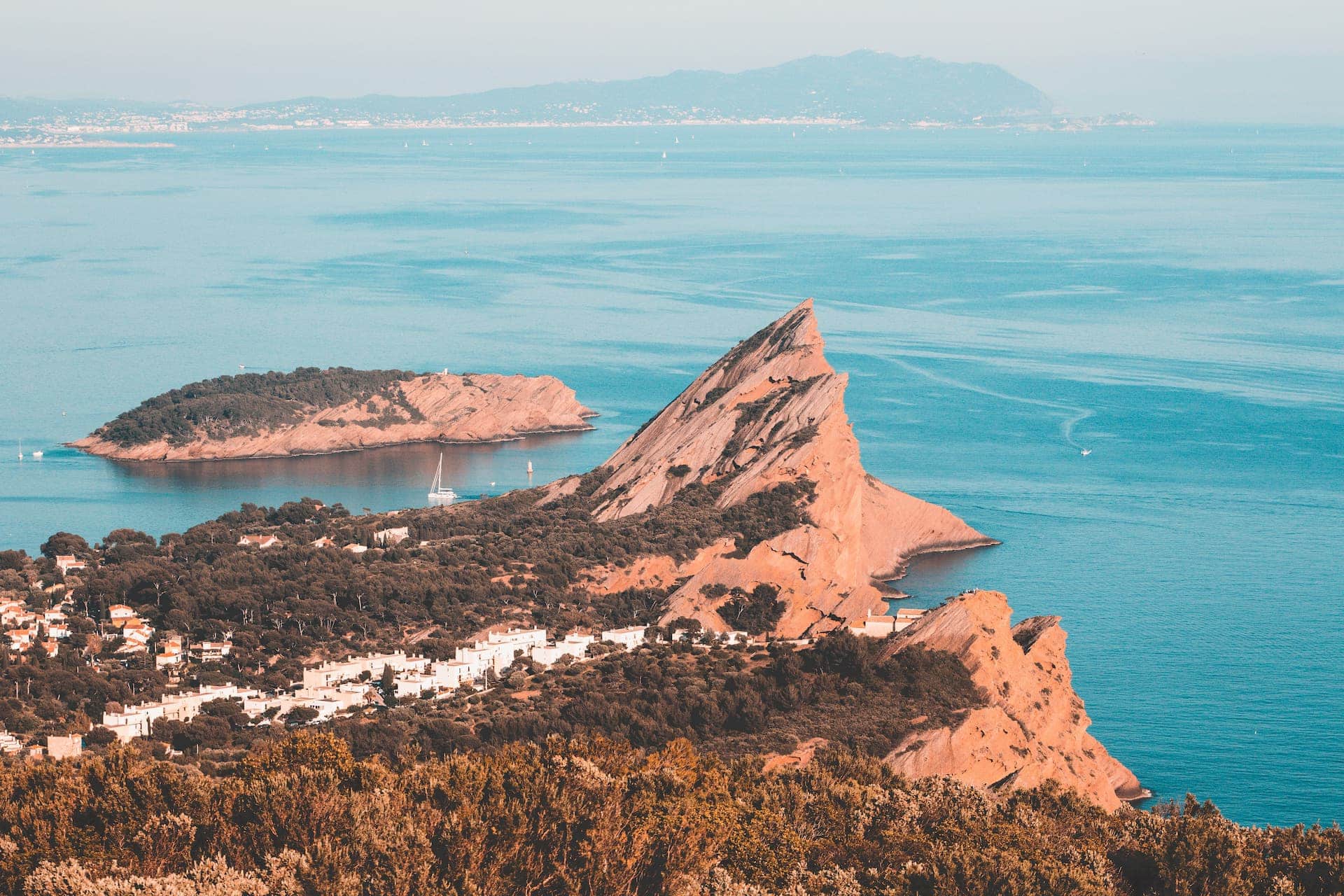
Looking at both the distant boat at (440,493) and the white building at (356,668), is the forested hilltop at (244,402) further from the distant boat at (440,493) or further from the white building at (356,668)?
the white building at (356,668)

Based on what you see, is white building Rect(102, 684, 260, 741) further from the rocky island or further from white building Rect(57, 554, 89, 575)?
white building Rect(57, 554, 89, 575)

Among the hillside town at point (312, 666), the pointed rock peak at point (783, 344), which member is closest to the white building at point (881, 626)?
the hillside town at point (312, 666)

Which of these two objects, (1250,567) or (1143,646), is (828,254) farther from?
(1143,646)

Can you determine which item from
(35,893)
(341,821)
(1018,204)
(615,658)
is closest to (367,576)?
(615,658)

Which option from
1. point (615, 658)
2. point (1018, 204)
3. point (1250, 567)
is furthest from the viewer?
point (1018, 204)

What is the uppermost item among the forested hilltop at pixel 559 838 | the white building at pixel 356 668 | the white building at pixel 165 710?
the forested hilltop at pixel 559 838
